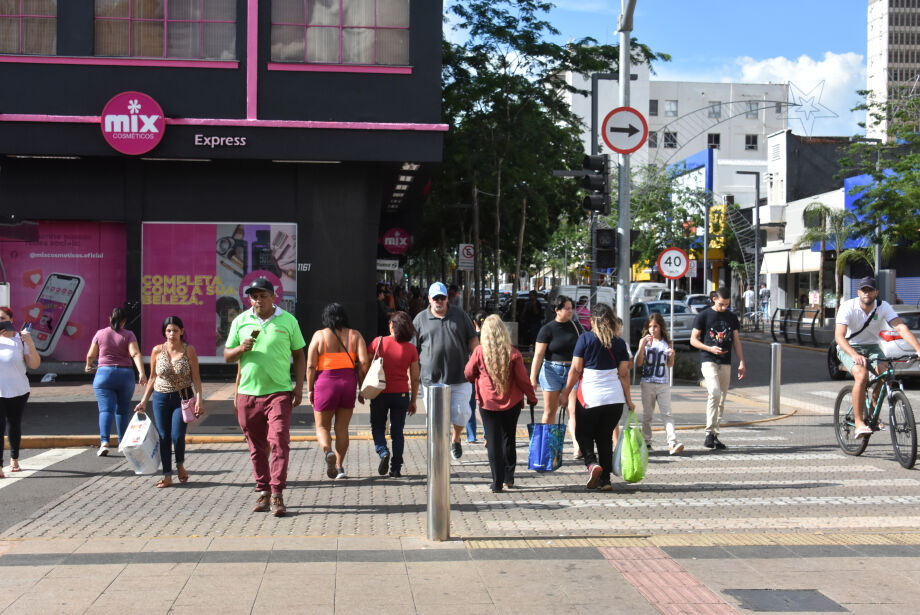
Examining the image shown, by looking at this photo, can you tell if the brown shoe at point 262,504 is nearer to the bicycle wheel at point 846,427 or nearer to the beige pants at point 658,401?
the beige pants at point 658,401

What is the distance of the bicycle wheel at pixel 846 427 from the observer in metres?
10.9

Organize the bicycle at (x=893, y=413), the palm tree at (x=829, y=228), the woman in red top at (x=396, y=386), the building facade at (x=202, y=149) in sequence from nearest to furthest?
1. the woman in red top at (x=396, y=386)
2. the bicycle at (x=893, y=413)
3. the building facade at (x=202, y=149)
4. the palm tree at (x=829, y=228)

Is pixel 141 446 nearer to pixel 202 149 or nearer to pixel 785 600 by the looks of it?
pixel 785 600

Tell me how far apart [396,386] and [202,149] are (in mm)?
10352

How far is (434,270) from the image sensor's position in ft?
255

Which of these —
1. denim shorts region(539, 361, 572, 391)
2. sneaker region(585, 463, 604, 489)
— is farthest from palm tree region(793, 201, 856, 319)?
sneaker region(585, 463, 604, 489)

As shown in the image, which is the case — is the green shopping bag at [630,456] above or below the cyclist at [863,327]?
below

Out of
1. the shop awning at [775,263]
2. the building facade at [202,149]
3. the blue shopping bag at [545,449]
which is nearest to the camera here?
the blue shopping bag at [545,449]

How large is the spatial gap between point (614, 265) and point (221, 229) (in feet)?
29.7

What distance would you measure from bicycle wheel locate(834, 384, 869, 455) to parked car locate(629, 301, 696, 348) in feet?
56.2

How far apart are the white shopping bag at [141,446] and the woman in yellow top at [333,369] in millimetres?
1514

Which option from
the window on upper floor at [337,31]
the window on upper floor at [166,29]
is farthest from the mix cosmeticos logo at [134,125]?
the window on upper floor at [337,31]

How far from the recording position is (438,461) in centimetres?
670

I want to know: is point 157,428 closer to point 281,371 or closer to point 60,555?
point 281,371
